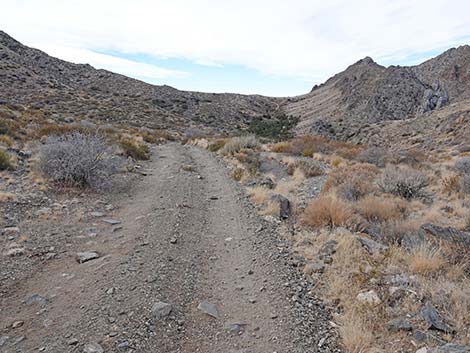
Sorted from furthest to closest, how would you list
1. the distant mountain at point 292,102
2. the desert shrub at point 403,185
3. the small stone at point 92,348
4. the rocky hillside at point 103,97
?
1. the rocky hillside at point 103,97
2. the distant mountain at point 292,102
3. the desert shrub at point 403,185
4. the small stone at point 92,348

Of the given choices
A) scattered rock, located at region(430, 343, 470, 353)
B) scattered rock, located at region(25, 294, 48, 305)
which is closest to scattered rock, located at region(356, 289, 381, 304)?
scattered rock, located at region(430, 343, 470, 353)

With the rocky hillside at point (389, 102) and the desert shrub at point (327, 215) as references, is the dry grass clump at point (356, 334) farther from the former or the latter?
the rocky hillside at point (389, 102)

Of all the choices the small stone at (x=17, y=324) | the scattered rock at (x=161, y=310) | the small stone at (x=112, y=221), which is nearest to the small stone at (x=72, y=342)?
the small stone at (x=17, y=324)

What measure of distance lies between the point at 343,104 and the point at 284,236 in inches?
3254

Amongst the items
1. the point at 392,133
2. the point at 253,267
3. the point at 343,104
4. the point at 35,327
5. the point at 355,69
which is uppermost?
the point at 355,69

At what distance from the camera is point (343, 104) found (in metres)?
84.4

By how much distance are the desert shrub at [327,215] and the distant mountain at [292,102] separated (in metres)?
30.6

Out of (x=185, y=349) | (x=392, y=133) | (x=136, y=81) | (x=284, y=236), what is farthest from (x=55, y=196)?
(x=136, y=81)

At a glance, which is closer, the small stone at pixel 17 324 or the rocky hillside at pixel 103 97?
the small stone at pixel 17 324

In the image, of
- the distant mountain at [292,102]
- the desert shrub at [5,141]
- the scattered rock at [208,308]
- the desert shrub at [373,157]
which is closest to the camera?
the scattered rock at [208,308]

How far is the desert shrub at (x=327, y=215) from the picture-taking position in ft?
24.1

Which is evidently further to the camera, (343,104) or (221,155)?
(343,104)

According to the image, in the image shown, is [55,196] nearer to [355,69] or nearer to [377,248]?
[377,248]

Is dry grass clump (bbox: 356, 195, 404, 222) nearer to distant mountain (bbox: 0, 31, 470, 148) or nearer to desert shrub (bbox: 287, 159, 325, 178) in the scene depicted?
desert shrub (bbox: 287, 159, 325, 178)
